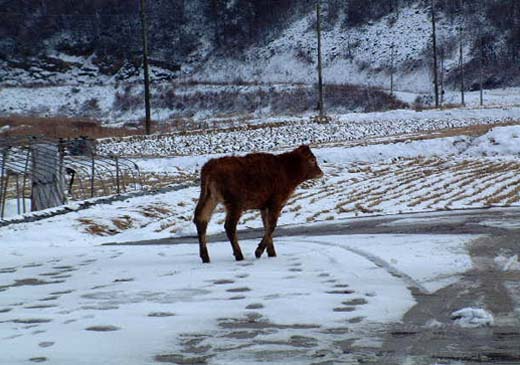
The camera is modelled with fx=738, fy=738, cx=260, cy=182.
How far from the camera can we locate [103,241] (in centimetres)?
1153

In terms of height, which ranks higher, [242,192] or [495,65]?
[495,65]

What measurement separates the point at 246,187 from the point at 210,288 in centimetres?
160

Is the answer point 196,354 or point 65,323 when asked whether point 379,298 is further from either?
point 65,323

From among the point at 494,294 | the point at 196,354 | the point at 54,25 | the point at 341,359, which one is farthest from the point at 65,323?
the point at 54,25

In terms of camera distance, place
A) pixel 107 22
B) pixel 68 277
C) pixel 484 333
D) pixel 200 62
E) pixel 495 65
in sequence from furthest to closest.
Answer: pixel 107 22
pixel 200 62
pixel 495 65
pixel 68 277
pixel 484 333

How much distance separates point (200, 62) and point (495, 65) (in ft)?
128

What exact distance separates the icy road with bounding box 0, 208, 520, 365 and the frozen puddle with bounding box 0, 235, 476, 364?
0.01m

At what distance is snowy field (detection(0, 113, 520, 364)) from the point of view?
14.8 feet

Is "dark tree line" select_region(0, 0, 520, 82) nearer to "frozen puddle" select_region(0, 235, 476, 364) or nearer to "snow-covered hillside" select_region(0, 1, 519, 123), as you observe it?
"snow-covered hillside" select_region(0, 1, 519, 123)

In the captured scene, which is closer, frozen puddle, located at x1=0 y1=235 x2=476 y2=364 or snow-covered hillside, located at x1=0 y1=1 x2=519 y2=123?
frozen puddle, located at x1=0 y1=235 x2=476 y2=364

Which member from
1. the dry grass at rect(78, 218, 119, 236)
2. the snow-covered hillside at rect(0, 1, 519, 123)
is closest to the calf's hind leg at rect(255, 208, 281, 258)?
the dry grass at rect(78, 218, 119, 236)

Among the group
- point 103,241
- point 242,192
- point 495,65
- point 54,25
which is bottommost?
point 103,241

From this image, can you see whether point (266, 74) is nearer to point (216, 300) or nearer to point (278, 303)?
point (216, 300)

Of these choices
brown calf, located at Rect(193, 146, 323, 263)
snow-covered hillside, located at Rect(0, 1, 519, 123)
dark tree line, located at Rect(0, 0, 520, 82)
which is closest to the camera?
brown calf, located at Rect(193, 146, 323, 263)
